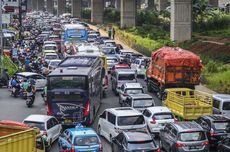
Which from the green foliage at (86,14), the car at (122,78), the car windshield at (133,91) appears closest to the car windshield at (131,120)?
the car windshield at (133,91)

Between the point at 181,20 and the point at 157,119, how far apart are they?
1414 inches

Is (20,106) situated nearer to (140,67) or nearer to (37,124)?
(37,124)

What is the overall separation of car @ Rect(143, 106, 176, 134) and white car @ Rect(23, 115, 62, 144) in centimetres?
407

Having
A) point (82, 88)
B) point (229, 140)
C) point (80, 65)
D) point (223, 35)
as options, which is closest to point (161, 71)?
point (80, 65)

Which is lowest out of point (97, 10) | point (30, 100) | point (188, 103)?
point (30, 100)

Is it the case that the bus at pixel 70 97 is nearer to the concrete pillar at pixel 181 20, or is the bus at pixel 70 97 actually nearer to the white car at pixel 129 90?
the white car at pixel 129 90

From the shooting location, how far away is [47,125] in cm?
2450

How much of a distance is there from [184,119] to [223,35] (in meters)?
40.1

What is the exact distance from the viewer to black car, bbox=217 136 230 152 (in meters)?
21.0

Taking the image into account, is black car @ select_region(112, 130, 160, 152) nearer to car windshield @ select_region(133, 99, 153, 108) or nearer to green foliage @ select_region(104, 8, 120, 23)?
car windshield @ select_region(133, 99, 153, 108)

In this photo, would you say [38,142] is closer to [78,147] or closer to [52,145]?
[78,147]

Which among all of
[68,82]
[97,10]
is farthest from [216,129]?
[97,10]

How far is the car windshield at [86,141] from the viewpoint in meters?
21.5

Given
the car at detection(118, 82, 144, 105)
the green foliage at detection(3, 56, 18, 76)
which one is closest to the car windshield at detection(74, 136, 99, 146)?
the car at detection(118, 82, 144, 105)
